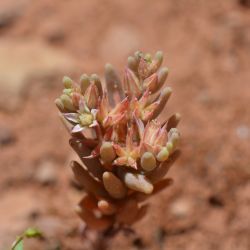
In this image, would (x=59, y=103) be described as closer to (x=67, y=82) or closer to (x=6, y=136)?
(x=67, y=82)

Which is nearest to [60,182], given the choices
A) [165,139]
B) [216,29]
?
[165,139]

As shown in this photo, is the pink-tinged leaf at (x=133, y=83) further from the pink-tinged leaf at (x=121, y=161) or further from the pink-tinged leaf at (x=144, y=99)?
the pink-tinged leaf at (x=121, y=161)

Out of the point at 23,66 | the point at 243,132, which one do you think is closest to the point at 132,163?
the point at 243,132

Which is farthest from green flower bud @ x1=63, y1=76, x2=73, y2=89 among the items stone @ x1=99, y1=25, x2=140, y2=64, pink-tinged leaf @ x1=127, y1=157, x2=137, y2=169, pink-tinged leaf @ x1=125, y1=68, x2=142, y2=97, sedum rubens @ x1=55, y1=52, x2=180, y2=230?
A: stone @ x1=99, y1=25, x2=140, y2=64

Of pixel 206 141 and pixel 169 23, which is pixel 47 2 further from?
pixel 206 141

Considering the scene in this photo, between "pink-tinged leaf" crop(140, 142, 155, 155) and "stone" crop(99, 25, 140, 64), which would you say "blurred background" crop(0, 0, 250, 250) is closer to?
"stone" crop(99, 25, 140, 64)

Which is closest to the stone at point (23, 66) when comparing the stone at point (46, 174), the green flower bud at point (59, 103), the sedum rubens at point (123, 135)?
the stone at point (46, 174)
